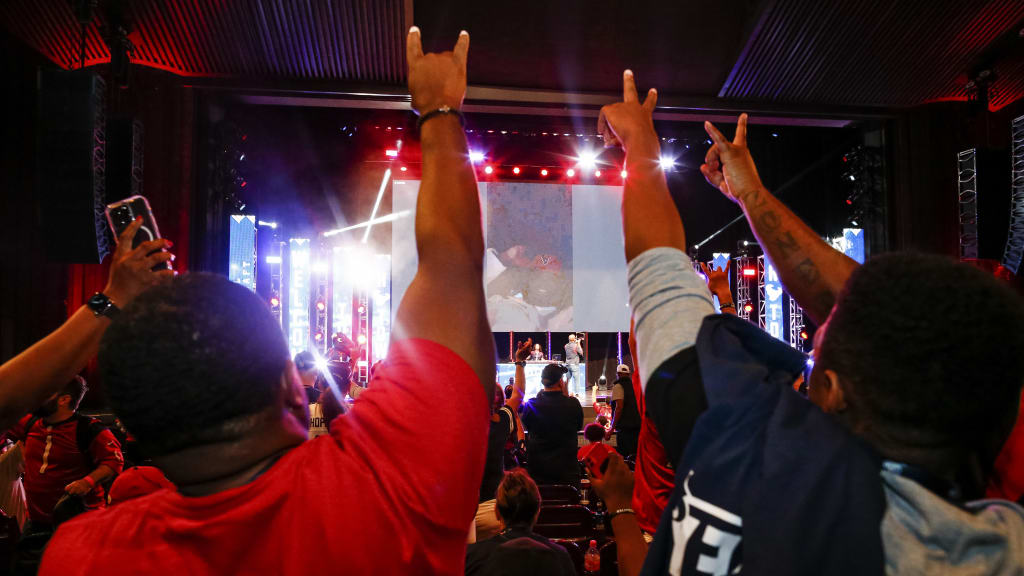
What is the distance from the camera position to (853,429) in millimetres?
822

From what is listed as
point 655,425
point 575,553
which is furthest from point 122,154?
point 655,425

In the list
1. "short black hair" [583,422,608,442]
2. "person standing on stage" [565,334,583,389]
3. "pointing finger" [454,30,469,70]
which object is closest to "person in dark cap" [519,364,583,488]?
"short black hair" [583,422,608,442]

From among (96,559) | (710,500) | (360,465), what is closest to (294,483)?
(360,465)

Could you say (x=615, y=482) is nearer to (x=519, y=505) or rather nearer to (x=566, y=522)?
(x=519, y=505)

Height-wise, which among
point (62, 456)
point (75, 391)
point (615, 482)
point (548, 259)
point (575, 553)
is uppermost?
point (548, 259)

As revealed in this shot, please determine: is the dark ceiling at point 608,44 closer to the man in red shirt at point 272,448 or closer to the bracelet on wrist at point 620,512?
the bracelet on wrist at point 620,512

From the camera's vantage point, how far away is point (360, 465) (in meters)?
0.83

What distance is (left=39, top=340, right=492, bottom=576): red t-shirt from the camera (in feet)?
2.62

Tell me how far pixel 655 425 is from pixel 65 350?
138cm

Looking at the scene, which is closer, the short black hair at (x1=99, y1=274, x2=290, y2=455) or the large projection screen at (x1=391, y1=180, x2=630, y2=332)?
the short black hair at (x1=99, y1=274, x2=290, y2=455)

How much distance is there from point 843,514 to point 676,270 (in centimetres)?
42

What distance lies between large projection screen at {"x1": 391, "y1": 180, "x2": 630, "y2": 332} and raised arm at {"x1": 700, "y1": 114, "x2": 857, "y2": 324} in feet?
26.9

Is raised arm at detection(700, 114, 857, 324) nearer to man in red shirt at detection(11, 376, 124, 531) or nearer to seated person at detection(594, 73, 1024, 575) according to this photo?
seated person at detection(594, 73, 1024, 575)

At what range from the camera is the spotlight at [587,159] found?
11062mm
